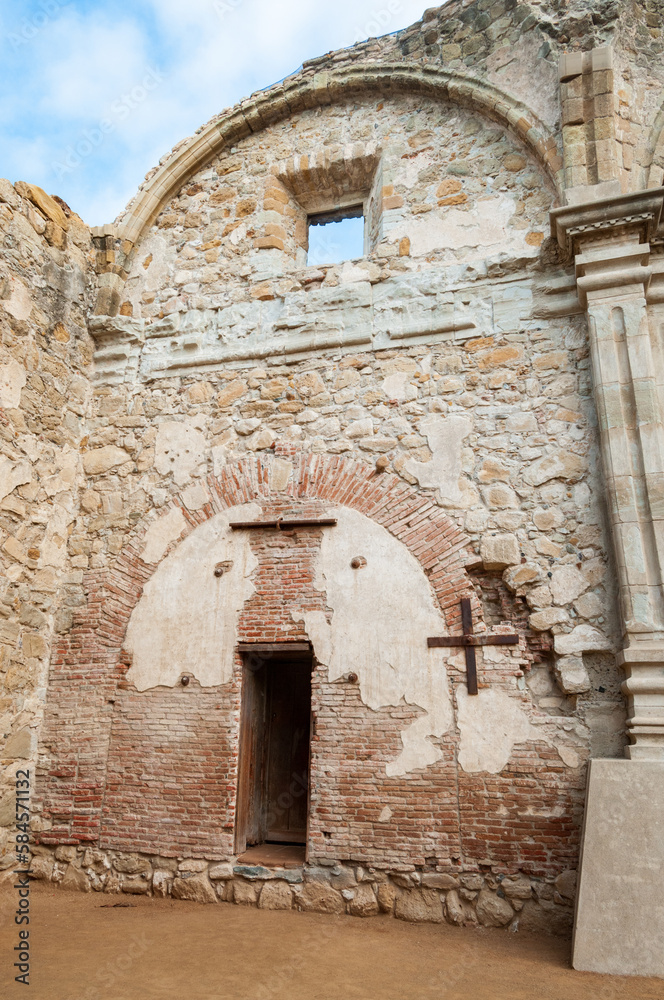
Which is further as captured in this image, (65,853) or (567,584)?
(65,853)

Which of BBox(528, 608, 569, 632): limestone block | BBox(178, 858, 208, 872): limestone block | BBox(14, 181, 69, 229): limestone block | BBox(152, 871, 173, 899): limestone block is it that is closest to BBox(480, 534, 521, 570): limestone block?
BBox(528, 608, 569, 632): limestone block

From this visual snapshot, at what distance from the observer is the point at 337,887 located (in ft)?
15.5

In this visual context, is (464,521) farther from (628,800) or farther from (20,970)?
(20,970)

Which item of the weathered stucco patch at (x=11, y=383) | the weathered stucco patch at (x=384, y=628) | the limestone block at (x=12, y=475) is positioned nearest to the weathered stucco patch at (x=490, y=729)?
the weathered stucco patch at (x=384, y=628)

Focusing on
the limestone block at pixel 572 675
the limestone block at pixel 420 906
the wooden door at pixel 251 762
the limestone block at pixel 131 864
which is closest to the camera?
the limestone block at pixel 420 906

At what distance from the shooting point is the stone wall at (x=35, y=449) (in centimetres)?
560

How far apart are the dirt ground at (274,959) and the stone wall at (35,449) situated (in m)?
1.44

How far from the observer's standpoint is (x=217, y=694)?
5.39 meters

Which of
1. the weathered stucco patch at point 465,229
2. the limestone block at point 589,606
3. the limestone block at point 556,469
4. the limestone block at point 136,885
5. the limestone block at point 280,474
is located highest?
the weathered stucco patch at point 465,229

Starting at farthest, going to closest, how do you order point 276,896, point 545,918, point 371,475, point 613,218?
1. point 371,475
2. point 613,218
3. point 276,896
4. point 545,918

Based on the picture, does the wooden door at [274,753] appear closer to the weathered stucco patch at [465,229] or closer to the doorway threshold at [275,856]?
the doorway threshold at [275,856]

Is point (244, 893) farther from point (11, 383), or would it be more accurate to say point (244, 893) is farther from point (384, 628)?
point (11, 383)

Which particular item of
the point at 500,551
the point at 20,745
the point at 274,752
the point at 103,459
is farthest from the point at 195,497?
the point at 500,551

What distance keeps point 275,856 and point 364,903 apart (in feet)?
2.79
